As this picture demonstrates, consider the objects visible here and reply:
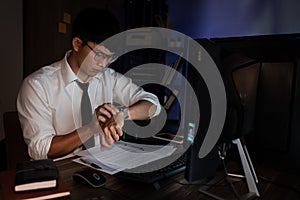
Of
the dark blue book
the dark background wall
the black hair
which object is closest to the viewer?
the dark blue book

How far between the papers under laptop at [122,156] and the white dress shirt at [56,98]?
0.59 ft

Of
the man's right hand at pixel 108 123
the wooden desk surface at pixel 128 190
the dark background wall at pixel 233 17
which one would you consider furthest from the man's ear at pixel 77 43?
the dark background wall at pixel 233 17

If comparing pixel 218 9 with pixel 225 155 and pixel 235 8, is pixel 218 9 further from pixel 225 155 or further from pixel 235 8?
pixel 225 155

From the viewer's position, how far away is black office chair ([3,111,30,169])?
117cm

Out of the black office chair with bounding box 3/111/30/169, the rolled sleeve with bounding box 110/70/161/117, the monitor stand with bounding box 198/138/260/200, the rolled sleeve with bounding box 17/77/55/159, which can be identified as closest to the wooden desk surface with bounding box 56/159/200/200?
the monitor stand with bounding box 198/138/260/200

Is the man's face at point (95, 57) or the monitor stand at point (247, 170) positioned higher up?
the man's face at point (95, 57)

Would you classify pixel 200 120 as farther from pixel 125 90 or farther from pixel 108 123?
pixel 125 90

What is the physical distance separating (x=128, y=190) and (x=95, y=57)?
643 mm

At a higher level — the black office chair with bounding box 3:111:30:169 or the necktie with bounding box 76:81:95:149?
the necktie with bounding box 76:81:95:149

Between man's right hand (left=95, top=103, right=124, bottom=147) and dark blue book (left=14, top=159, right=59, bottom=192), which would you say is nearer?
dark blue book (left=14, top=159, right=59, bottom=192)

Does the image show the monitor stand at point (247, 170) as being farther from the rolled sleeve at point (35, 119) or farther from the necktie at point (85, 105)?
the necktie at point (85, 105)

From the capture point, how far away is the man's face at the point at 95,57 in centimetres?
115

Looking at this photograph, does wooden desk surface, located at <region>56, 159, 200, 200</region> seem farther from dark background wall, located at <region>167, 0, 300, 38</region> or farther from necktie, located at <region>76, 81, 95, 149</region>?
dark background wall, located at <region>167, 0, 300, 38</region>

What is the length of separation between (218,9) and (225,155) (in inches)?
77.1
